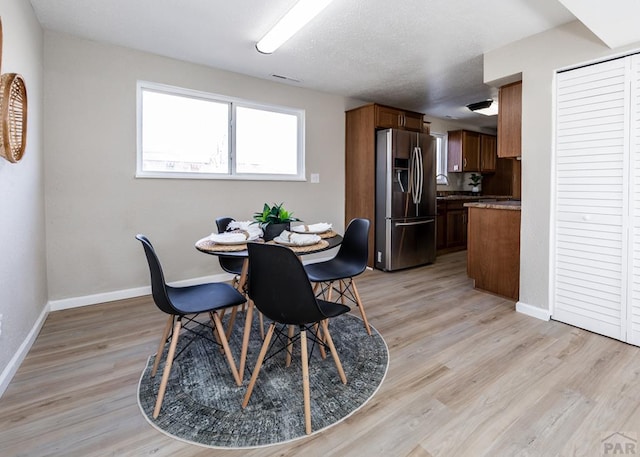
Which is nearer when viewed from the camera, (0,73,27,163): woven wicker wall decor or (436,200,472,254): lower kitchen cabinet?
(0,73,27,163): woven wicker wall decor

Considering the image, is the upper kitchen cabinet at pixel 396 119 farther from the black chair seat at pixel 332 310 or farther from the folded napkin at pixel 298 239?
the black chair seat at pixel 332 310

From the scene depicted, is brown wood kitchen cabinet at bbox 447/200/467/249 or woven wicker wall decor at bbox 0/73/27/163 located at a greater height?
woven wicker wall decor at bbox 0/73/27/163

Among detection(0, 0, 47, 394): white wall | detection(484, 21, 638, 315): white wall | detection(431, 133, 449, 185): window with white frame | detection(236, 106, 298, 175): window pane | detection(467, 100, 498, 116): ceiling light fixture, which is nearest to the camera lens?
detection(0, 0, 47, 394): white wall

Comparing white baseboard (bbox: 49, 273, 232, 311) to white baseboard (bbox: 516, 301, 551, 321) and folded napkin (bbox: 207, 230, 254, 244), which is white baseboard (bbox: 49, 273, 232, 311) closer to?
folded napkin (bbox: 207, 230, 254, 244)

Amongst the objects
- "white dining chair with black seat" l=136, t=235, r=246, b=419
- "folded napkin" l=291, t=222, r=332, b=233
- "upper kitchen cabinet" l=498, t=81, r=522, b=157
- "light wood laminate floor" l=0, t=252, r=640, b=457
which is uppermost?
"upper kitchen cabinet" l=498, t=81, r=522, b=157

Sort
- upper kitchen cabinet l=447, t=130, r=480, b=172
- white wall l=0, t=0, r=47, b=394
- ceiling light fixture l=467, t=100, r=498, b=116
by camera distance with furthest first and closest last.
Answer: upper kitchen cabinet l=447, t=130, r=480, b=172, ceiling light fixture l=467, t=100, r=498, b=116, white wall l=0, t=0, r=47, b=394

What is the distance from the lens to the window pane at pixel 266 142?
3.87 m

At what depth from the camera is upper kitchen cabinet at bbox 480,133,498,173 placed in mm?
6393

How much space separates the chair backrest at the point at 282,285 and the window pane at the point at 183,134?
2.42 metres

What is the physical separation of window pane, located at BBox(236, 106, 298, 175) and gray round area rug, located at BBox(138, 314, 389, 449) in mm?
2359

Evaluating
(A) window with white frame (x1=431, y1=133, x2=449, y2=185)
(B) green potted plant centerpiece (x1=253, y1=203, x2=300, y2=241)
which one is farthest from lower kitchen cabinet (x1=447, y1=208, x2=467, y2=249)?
(B) green potted plant centerpiece (x1=253, y1=203, x2=300, y2=241)

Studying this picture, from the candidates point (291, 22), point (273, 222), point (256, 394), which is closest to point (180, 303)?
point (256, 394)

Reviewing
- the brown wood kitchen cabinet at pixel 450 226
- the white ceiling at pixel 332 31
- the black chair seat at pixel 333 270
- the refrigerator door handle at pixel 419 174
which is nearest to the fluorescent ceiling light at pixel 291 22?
the white ceiling at pixel 332 31

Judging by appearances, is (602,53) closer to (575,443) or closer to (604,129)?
(604,129)
